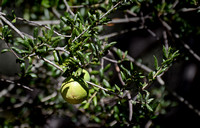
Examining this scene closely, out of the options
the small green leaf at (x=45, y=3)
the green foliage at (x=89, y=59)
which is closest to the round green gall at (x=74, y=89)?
the green foliage at (x=89, y=59)

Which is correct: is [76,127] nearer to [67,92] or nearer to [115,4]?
[67,92]

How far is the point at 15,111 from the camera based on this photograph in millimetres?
1858

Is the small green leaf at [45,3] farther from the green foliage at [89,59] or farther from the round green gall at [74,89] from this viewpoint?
the round green gall at [74,89]

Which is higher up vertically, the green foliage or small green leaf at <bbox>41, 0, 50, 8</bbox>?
small green leaf at <bbox>41, 0, 50, 8</bbox>

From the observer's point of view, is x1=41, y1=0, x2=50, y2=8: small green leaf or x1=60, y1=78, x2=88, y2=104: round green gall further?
x1=41, y1=0, x2=50, y2=8: small green leaf

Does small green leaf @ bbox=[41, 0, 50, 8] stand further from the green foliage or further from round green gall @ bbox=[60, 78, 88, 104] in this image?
round green gall @ bbox=[60, 78, 88, 104]

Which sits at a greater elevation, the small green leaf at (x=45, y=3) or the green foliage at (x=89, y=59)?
the small green leaf at (x=45, y=3)

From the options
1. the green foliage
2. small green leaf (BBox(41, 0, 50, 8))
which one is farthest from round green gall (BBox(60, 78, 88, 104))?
small green leaf (BBox(41, 0, 50, 8))

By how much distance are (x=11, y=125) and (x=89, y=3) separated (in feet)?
3.58

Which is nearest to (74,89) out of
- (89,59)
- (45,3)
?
(89,59)

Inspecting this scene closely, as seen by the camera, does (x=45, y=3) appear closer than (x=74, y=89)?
No

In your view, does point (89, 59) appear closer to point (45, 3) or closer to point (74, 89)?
point (74, 89)

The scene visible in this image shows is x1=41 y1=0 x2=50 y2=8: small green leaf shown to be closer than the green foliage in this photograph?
No

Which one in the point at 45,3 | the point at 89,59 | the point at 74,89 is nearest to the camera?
the point at 74,89
